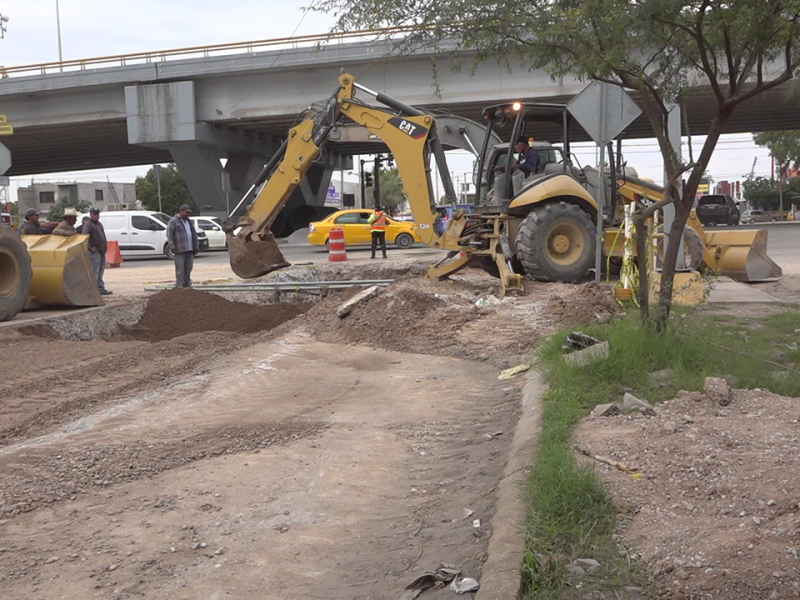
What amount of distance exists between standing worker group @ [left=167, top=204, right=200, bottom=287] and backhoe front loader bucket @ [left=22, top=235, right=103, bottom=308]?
6.87 feet

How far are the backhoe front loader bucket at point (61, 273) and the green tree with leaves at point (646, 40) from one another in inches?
296

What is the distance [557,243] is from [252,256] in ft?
20.2

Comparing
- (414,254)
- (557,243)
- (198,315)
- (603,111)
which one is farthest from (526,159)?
(414,254)

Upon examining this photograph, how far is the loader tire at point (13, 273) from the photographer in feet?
40.5

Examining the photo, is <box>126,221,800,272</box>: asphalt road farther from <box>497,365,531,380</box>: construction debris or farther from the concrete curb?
the concrete curb

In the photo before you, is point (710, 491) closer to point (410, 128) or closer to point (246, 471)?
point (246, 471)

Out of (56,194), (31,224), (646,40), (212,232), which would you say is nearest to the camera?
(646,40)

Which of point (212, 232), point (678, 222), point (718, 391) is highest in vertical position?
point (678, 222)

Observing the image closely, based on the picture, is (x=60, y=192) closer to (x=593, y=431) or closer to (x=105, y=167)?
(x=105, y=167)

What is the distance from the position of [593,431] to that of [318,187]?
43.9 m

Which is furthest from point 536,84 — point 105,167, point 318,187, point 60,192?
point 60,192

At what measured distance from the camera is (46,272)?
44.1 feet

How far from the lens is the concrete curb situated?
339cm

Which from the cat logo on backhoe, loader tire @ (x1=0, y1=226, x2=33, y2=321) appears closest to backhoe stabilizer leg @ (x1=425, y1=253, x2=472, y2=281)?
the cat logo on backhoe
